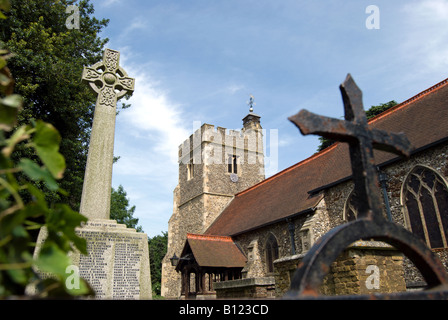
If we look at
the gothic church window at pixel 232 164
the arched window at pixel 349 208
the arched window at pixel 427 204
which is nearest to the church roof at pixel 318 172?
the arched window at pixel 349 208

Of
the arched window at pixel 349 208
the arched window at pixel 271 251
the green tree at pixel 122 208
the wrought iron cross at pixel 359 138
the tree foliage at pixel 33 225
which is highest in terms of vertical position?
the green tree at pixel 122 208

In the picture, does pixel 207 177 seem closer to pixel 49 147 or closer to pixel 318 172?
pixel 318 172

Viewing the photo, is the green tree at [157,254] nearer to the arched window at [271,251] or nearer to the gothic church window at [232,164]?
the gothic church window at [232,164]

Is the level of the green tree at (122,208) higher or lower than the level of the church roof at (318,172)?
higher

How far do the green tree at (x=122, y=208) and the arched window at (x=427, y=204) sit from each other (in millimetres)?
33252

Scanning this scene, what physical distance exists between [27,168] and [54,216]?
14cm

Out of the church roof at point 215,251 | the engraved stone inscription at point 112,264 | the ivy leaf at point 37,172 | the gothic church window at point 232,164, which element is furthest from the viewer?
the gothic church window at point 232,164

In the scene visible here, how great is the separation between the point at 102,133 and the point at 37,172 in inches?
217

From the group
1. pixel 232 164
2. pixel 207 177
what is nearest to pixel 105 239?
pixel 207 177

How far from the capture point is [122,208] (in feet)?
135

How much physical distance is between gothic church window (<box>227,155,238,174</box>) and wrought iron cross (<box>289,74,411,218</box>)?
2707 centimetres

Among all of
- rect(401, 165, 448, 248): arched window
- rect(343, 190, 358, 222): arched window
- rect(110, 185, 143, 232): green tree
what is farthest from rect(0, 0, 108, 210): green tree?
rect(110, 185, 143, 232): green tree

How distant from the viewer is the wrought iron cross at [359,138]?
1387 millimetres
